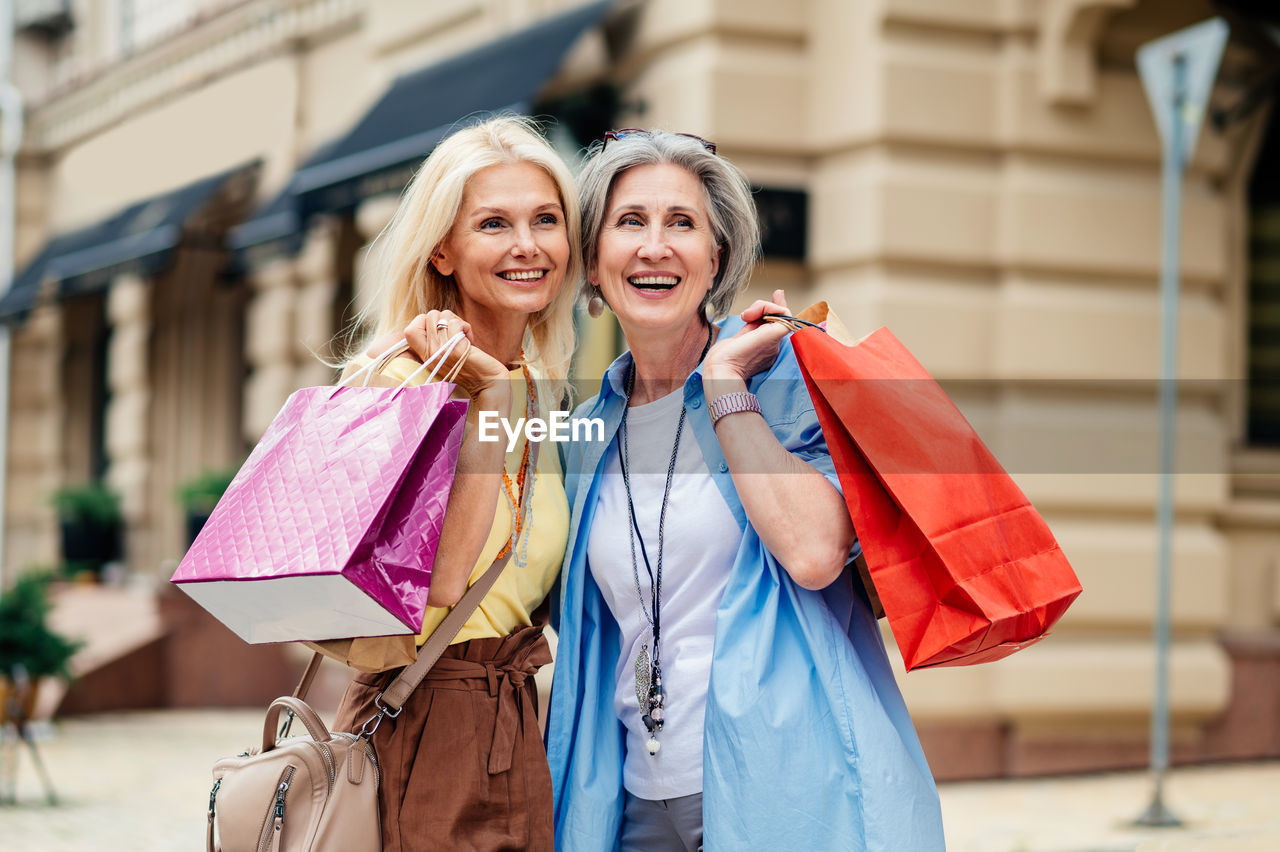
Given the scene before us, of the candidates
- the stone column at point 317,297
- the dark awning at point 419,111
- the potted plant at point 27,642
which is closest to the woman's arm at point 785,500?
the dark awning at point 419,111

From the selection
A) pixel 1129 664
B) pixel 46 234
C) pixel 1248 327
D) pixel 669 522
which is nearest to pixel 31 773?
pixel 1129 664

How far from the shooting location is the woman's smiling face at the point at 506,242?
101 inches

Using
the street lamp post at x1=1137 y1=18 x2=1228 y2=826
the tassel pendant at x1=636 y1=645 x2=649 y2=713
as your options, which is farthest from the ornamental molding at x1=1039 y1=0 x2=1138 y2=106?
the tassel pendant at x1=636 y1=645 x2=649 y2=713

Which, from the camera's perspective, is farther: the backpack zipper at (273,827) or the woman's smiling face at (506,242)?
the woman's smiling face at (506,242)

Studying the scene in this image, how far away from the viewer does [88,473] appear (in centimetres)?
1683

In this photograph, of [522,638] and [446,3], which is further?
[446,3]

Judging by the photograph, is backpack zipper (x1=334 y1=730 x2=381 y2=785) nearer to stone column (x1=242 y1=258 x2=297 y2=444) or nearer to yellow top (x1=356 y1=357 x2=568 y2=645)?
yellow top (x1=356 y1=357 x2=568 y2=645)

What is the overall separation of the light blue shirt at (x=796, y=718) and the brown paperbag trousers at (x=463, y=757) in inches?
5.7

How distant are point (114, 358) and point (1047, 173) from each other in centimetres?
1091

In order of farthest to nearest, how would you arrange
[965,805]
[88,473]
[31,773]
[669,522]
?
[88,473] → [31,773] → [965,805] → [669,522]

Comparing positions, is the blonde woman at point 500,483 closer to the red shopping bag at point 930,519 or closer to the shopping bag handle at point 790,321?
the shopping bag handle at point 790,321

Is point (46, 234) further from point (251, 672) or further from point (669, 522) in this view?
point (669, 522)

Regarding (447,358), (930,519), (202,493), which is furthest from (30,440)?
(930,519)

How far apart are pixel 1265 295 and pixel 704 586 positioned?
6.82m
